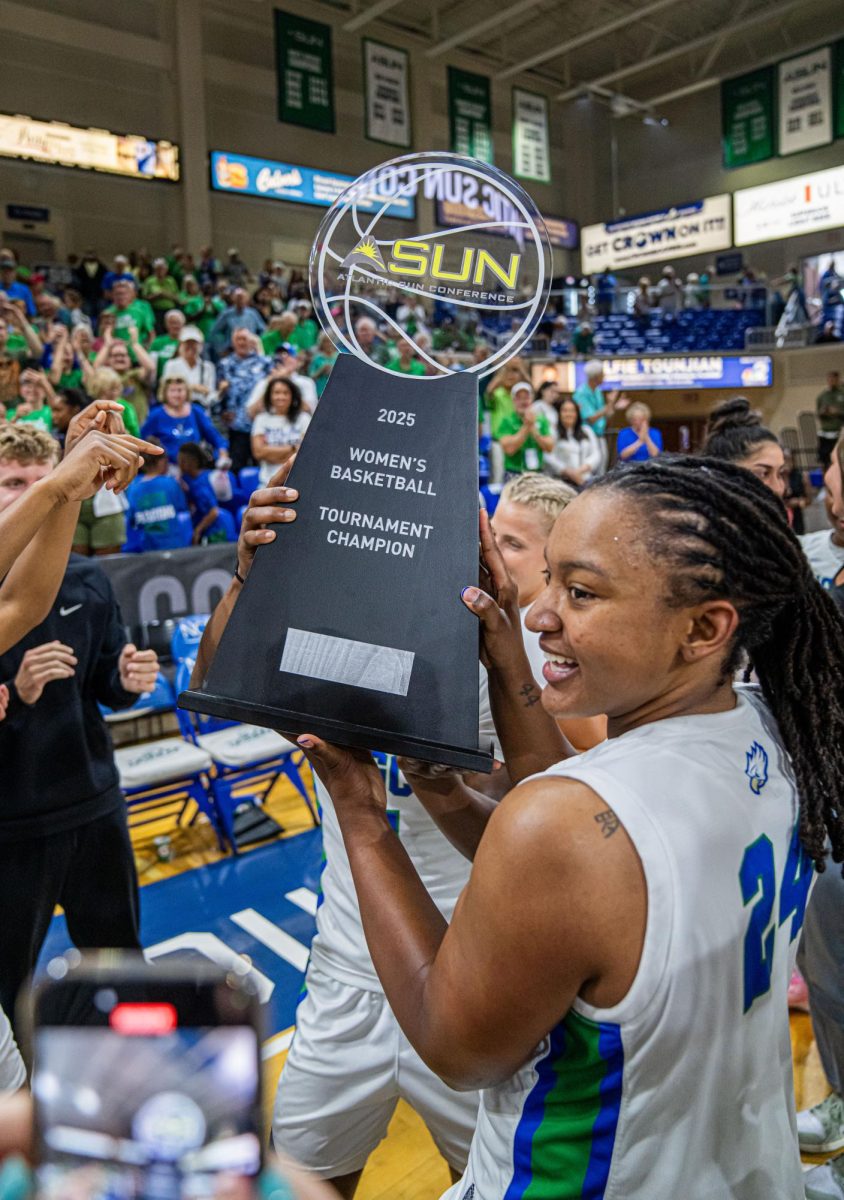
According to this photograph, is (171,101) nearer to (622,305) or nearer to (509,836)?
(622,305)

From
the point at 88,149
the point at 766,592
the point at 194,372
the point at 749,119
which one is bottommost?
the point at 766,592

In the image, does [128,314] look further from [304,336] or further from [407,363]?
[407,363]

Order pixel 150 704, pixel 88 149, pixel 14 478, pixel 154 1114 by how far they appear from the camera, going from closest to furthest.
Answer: pixel 154 1114, pixel 14 478, pixel 150 704, pixel 88 149

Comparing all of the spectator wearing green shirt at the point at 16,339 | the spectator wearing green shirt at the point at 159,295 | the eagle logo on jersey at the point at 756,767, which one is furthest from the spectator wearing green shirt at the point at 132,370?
the eagle logo on jersey at the point at 756,767

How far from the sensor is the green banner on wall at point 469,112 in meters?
17.0

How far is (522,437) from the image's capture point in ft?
26.5

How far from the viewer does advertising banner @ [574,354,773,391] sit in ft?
57.5

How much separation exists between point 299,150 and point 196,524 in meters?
14.0

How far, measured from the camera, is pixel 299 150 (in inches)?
719

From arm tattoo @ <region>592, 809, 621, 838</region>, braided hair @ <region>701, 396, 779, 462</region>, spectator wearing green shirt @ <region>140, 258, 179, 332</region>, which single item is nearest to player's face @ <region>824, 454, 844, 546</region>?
braided hair @ <region>701, 396, 779, 462</region>

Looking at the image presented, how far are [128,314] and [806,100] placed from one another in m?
14.5

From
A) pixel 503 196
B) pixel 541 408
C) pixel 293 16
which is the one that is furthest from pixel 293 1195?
pixel 293 16

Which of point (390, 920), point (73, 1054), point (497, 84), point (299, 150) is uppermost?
point (497, 84)

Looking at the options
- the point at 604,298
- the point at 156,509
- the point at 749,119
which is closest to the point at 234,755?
the point at 156,509
